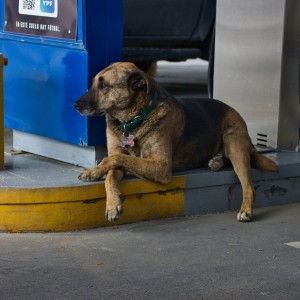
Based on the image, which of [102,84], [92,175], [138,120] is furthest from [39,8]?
[92,175]

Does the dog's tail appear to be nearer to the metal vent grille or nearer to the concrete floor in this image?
the concrete floor

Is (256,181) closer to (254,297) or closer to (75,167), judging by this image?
(75,167)

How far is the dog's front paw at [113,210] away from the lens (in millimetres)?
5465

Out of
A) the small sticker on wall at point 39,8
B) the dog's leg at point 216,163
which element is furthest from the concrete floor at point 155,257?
the small sticker on wall at point 39,8

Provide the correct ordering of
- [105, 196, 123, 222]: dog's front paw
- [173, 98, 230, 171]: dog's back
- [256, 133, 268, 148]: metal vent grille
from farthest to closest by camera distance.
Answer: [256, 133, 268, 148]: metal vent grille, [173, 98, 230, 171]: dog's back, [105, 196, 123, 222]: dog's front paw

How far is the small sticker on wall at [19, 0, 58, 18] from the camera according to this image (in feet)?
20.4

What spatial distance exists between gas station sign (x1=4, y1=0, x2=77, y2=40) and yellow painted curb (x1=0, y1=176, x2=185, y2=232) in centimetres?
116

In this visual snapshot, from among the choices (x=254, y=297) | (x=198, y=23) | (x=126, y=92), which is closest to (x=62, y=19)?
(x=126, y=92)

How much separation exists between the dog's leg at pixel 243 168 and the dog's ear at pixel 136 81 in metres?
0.92

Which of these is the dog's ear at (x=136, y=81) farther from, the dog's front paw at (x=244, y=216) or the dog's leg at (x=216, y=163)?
the dog's front paw at (x=244, y=216)

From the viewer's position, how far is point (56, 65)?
6.21 m

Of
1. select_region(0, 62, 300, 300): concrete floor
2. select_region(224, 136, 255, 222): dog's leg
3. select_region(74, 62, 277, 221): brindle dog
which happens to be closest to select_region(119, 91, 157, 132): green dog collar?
select_region(74, 62, 277, 221): brindle dog

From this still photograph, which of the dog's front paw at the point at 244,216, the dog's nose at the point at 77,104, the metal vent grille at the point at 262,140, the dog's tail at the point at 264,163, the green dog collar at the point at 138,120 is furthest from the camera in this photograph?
the metal vent grille at the point at 262,140

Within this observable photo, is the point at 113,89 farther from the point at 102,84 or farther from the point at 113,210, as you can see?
the point at 113,210
